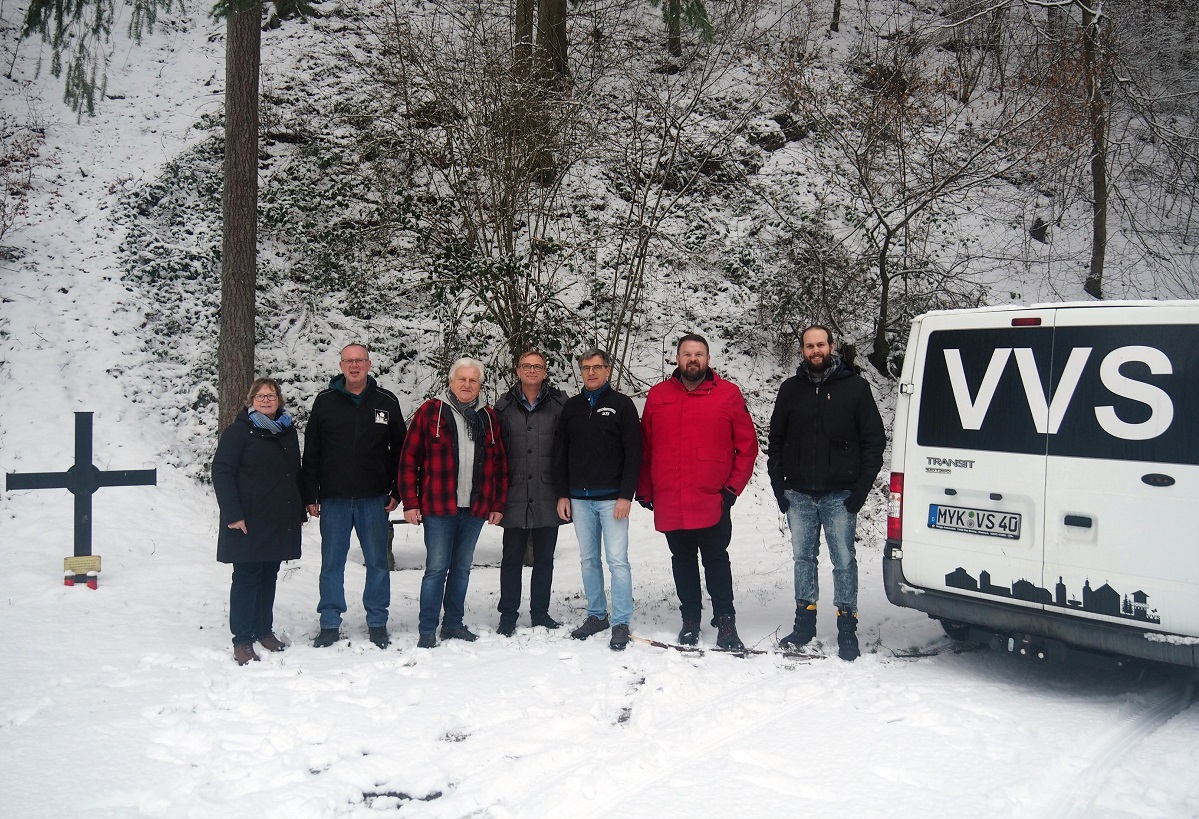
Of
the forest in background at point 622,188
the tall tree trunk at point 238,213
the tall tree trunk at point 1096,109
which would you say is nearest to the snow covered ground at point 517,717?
the tall tree trunk at point 238,213

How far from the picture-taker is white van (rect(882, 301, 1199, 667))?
13.8 feet

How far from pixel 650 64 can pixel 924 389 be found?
779 cm

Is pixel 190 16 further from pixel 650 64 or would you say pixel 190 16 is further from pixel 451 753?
pixel 451 753

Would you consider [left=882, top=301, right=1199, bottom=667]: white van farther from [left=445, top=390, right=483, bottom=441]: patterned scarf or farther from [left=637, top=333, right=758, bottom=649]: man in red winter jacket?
[left=445, top=390, right=483, bottom=441]: patterned scarf

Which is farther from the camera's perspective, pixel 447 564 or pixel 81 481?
pixel 81 481

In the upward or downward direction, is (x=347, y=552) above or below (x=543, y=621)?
above

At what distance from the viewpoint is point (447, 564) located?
5.93m

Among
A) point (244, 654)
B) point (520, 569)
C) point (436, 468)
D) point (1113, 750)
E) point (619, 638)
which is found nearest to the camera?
point (1113, 750)

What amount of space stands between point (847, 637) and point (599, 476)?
6.60 feet

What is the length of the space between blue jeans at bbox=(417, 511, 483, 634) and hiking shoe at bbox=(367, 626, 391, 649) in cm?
26

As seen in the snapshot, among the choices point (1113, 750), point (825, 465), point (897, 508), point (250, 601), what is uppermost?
point (825, 465)

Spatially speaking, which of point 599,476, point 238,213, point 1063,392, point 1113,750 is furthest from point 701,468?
point 238,213

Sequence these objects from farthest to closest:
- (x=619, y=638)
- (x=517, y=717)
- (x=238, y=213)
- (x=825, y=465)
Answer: (x=238, y=213) < (x=619, y=638) < (x=825, y=465) < (x=517, y=717)

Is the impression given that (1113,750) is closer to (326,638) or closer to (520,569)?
(520,569)
